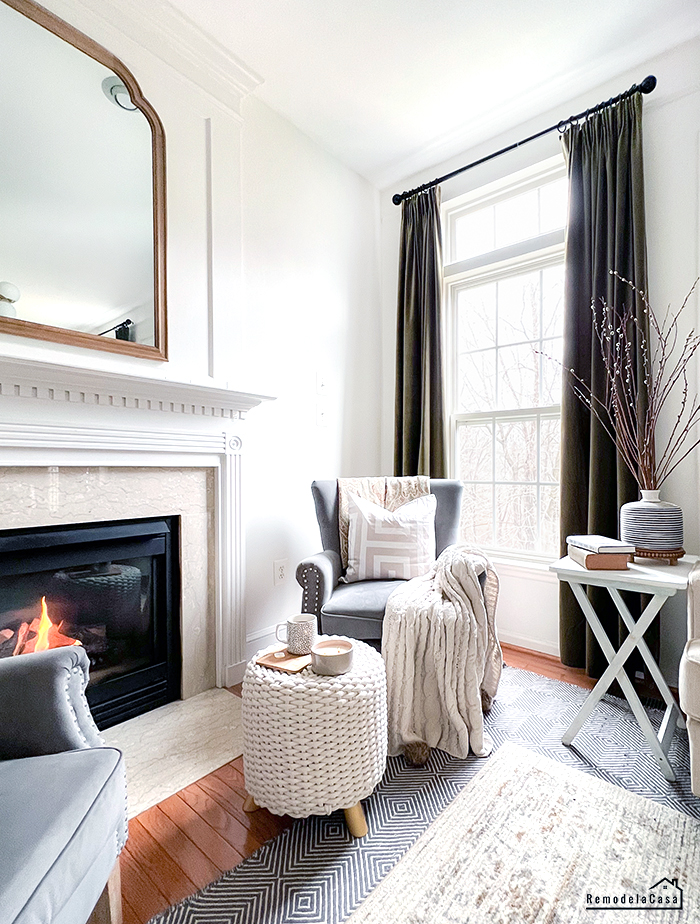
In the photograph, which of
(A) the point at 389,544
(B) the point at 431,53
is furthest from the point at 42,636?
(B) the point at 431,53

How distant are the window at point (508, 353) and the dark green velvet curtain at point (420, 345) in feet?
0.51

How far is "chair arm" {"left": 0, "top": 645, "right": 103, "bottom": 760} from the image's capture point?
38.7 inches

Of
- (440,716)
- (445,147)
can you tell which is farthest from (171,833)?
(445,147)

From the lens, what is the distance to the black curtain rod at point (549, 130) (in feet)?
6.99

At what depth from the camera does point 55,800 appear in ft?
2.74

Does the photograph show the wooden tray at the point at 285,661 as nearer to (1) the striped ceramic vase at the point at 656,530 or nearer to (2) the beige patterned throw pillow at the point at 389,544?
(2) the beige patterned throw pillow at the point at 389,544

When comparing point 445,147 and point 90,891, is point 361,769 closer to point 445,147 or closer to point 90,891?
point 90,891

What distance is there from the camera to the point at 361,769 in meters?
1.31

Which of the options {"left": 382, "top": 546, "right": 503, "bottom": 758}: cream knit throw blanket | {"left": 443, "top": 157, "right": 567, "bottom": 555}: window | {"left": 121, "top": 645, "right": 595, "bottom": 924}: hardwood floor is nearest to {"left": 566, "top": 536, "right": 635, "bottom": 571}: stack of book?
{"left": 382, "top": 546, "right": 503, "bottom": 758}: cream knit throw blanket

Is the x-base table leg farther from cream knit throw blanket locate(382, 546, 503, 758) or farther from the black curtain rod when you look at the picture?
the black curtain rod

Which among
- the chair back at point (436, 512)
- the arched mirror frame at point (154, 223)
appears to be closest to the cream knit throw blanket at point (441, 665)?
the chair back at point (436, 512)

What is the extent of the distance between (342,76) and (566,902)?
10.1 feet

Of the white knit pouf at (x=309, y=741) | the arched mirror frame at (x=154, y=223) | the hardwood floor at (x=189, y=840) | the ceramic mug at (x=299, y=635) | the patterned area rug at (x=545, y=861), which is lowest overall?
the hardwood floor at (x=189, y=840)

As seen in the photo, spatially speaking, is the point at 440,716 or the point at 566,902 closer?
the point at 566,902
